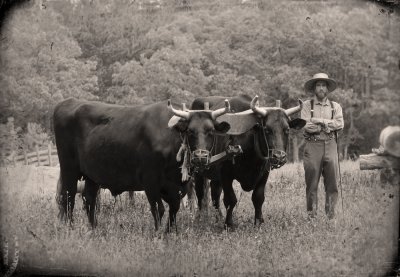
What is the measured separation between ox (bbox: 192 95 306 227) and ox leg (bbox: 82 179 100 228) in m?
1.91

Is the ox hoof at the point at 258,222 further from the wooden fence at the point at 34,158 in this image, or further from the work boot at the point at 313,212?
the wooden fence at the point at 34,158

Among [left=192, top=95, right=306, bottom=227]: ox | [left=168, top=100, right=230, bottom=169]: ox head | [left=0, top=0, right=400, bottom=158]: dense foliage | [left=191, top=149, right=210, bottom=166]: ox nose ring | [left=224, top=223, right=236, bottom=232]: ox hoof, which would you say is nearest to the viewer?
[left=0, top=0, right=400, bottom=158]: dense foliage

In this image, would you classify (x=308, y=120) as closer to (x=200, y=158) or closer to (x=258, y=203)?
(x=258, y=203)

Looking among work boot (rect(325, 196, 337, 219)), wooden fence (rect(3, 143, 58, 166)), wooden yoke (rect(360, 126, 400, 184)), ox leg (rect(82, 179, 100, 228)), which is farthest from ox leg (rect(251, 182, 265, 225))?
wooden fence (rect(3, 143, 58, 166))

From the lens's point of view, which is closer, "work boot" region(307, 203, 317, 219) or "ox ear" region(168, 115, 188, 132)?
"ox ear" region(168, 115, 188, 132)

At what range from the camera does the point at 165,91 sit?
38.1ft

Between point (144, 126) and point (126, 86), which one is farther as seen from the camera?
point (126, 86)

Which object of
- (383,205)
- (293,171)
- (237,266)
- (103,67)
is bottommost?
(293,171)

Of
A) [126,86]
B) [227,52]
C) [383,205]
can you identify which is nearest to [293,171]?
[227,52]

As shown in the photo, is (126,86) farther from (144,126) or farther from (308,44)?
(308,44)

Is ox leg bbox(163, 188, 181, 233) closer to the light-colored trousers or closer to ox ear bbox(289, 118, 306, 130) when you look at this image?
ox ear bbox(289, 118, 306, 130)

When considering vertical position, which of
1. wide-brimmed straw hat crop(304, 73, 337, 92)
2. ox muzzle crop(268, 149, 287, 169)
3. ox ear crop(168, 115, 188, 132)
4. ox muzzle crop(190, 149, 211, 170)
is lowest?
ox muzzle crop(268, 149, 287, 169)

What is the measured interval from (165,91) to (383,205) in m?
6.28

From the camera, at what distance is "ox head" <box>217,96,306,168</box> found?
8.48 metres
